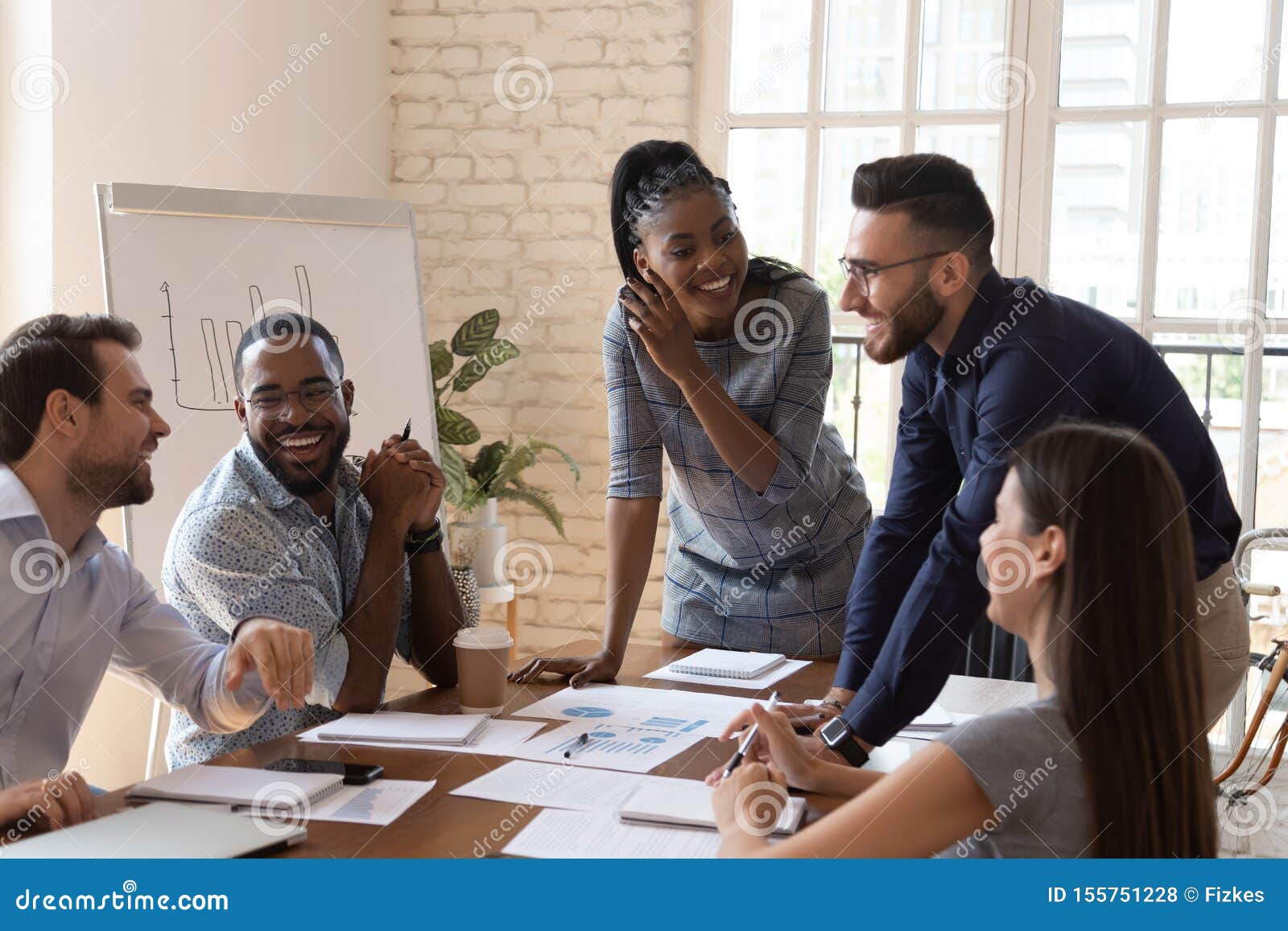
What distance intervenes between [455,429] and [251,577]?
1974 mm

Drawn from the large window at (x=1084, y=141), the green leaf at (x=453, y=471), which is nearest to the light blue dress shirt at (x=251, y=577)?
the green leaf at (x=453, y=471)

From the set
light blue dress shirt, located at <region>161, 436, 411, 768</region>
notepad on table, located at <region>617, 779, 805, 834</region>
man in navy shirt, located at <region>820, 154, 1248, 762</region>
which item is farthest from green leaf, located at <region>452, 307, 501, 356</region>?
notepad on table, located at <region>617, 779, 805, 834</region>

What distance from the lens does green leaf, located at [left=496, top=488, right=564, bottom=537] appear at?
12.8 ft

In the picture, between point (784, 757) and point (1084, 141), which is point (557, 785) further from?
point (1084, 141)

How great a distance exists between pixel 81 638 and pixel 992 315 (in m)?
1.33

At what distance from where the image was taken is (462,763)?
4.83 feet

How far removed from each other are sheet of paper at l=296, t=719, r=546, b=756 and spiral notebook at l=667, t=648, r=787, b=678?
0.41 m

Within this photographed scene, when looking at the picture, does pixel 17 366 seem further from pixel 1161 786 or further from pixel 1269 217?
pixel 1269 217

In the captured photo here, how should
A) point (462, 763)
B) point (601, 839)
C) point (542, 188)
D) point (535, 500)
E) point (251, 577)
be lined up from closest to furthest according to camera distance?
point (601, 839), point (462, 763), point (251, 577), point (535, 500), point (542, 188)

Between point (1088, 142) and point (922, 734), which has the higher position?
point (1088, 142)

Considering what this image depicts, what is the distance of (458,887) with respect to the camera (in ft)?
3.48

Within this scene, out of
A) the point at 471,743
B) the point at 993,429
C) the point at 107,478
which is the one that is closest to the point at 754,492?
the point at 993,429

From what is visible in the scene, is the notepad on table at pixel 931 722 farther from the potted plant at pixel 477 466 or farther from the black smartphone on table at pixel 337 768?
the potted plant at pixel 477 466

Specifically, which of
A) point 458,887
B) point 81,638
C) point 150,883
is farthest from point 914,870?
point 81,638
